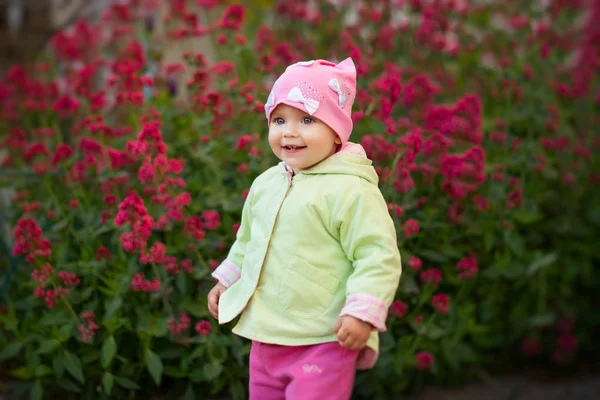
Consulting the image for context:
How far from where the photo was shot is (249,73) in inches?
138

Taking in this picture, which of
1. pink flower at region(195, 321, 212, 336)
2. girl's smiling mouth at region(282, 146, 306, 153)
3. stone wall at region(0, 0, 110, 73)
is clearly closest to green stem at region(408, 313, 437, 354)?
pink flower at region(195, 321, 212, 336)

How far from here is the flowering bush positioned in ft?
8.64

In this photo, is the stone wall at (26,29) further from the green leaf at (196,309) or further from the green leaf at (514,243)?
the green leaf at (514,243)

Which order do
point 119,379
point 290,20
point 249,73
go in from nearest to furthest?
1. point 119,379
2. point 249,73
3. point 290,20

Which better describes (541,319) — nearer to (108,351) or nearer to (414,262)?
(414,262)

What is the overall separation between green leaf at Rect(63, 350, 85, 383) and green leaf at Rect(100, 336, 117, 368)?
9 centimetres

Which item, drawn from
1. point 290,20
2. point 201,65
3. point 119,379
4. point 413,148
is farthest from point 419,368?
point 290,20


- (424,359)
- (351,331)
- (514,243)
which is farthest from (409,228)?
(351,331)

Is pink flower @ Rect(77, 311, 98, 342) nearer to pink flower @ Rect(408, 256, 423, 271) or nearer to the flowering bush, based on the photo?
the flowering bush

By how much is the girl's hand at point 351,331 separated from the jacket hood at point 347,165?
40 centimetres

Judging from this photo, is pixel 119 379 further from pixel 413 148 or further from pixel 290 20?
pixel 290 20

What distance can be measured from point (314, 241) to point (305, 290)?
0.43 ft

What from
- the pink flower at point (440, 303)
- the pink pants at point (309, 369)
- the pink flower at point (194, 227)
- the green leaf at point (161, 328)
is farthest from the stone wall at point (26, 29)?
the pink pants at point (309, 369)

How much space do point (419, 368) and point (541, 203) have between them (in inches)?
47.5
